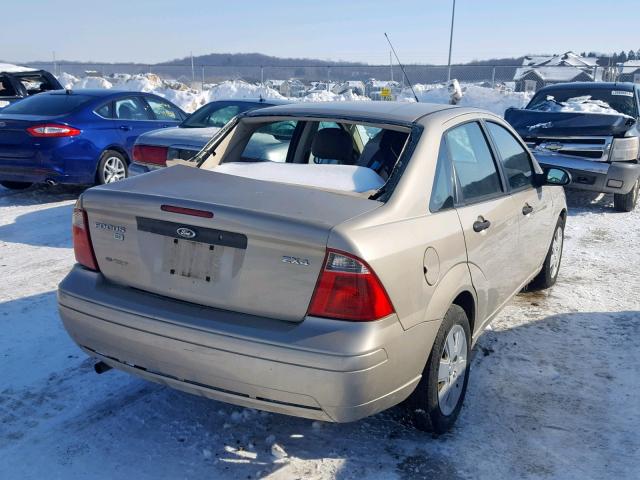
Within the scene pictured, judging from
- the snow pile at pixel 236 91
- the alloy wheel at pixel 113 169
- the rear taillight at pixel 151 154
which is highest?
the rear taillight at pixel 151 154

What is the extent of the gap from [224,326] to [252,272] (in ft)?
0.84

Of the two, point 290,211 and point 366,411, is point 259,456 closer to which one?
point 366,411

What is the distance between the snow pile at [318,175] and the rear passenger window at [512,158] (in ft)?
3.82

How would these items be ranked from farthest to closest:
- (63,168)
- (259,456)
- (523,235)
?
(63,168), (523,235), (259,456)

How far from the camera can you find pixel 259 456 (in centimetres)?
313

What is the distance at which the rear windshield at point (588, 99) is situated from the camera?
10089mm

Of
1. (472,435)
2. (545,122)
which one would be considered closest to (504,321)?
(472,435)

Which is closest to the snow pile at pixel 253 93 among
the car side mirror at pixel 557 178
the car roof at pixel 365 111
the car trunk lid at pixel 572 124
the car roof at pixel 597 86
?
the car roof at pixel 597 86

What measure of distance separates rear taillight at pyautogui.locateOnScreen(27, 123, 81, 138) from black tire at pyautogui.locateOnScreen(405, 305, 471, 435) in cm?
653

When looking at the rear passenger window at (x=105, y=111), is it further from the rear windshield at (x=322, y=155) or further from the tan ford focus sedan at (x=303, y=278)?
the tan ford focus sedan at (x=303, y=278)

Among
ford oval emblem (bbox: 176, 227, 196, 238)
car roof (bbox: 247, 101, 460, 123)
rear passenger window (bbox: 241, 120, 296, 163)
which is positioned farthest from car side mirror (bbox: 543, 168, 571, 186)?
ford oval emblem (bbox: 176, 227, 196, 238)

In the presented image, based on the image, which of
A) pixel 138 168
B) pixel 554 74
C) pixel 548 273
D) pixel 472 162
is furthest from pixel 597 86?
pixel 554 74

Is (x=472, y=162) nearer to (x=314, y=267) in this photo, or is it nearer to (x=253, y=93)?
(x=314, y=267)

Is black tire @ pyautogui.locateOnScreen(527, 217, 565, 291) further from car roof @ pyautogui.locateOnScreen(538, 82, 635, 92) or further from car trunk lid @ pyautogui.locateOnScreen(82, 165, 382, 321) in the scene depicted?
car roof @ pyautogui.locateOnScreen(538, 82, 635, 92)
